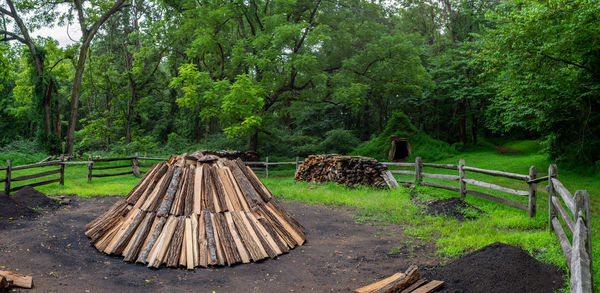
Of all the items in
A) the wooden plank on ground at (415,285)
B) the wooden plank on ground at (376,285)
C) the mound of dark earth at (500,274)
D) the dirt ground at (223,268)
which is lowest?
the dirt ground at (223,268)

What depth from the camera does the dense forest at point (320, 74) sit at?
11180 millimetres

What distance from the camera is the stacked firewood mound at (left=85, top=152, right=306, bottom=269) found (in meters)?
5.15

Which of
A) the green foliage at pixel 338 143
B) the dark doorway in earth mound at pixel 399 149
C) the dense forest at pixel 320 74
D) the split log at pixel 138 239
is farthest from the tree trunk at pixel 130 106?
the split log at pixel 138 239

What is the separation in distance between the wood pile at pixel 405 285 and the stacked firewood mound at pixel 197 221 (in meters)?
1.85

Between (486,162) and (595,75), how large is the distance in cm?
679

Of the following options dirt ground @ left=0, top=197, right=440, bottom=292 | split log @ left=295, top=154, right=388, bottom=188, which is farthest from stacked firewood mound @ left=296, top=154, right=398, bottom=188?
dirt ground @ left=0, top=197, right=440, bottom=292

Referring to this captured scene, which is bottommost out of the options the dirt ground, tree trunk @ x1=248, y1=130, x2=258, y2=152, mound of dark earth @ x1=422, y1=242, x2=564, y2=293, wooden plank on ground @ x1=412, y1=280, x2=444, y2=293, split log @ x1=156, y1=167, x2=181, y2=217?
the dirt ground

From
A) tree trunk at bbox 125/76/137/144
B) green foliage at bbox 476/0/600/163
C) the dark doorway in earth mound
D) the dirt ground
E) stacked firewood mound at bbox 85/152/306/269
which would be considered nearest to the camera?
the dirt ground

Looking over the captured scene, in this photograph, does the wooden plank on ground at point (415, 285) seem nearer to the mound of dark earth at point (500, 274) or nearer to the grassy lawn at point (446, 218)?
the mound of dark earth at point (500, 274)

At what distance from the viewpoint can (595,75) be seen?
1074cm

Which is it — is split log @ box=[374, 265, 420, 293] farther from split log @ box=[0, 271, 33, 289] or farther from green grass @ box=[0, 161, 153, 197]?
green grass @ box=[0, 161, 153, 197]

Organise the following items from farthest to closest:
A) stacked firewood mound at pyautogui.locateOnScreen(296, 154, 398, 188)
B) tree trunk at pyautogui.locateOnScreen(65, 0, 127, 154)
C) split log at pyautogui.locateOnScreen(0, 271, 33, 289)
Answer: tree trunk at pyautogui.locateOnScreen(65, 0, 127, 154) < stacked firewood mound at pyautogui.locateOnScreen(296, 154, 398, 188) < split log at pyautogui.locateOnScreen(0, 271, 33, 289)

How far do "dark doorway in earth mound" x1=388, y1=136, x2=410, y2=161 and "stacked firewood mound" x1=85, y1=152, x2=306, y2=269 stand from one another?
12688 mm

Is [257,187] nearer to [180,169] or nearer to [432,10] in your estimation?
[180,169]
